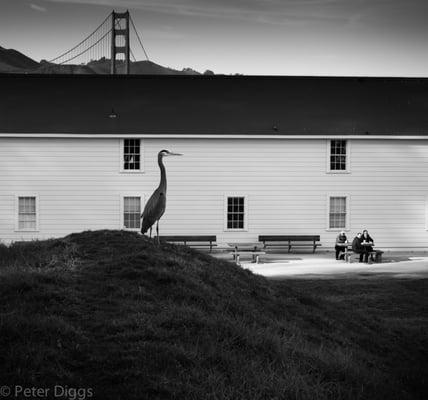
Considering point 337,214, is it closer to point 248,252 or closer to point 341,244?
point 341,244

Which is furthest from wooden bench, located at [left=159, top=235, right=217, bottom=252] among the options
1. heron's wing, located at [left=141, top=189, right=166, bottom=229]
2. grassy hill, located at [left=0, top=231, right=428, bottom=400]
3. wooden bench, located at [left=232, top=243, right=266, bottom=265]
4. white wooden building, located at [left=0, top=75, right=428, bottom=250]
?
grassy hill, located at [left=0, top=231, right=428, bottom=400]

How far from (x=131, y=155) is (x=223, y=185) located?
14.7 ft

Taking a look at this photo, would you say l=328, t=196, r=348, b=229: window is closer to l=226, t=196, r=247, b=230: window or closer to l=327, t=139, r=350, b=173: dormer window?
l=327, t=139, r=350, b=173: dormer window

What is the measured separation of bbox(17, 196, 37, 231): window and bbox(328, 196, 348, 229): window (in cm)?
1344

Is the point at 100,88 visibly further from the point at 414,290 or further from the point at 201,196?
the point at 414,290

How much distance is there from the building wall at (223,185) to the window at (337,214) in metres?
0.30

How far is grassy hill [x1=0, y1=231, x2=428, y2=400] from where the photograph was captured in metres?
8.47

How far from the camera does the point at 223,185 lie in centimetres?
3400

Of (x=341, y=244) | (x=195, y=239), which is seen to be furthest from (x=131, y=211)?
(x=341, y=244)

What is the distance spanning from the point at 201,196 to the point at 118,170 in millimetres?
3958

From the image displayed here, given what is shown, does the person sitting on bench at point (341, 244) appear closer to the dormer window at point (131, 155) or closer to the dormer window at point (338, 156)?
the dormer window at point (338, 156)

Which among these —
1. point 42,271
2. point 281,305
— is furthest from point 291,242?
point 42,271

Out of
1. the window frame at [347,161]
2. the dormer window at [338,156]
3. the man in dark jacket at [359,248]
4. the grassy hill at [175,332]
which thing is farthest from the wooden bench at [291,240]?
the grassy hill at [175,332]

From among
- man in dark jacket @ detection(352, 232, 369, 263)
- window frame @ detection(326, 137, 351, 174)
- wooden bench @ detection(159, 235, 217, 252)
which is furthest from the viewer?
window frame @ detection(326, 137, 351, 174)
